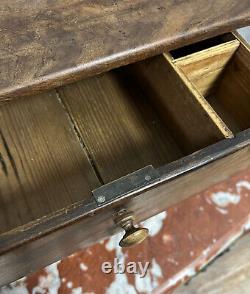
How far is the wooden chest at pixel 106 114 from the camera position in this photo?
0.73 metres

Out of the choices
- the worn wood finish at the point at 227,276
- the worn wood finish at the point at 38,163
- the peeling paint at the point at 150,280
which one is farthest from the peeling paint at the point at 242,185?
the worn wood finish at the point at 38,163

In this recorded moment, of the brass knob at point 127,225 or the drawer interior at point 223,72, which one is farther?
the drawer interior at point 223,72

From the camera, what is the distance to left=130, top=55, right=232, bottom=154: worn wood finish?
85 centimetres

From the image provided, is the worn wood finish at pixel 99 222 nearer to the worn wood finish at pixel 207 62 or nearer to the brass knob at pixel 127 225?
the brass knob at pixel 127 225

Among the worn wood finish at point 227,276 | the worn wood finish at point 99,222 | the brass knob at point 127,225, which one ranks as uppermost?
the worn wood finish at point 99,222

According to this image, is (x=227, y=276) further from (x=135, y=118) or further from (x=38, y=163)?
(x=38, y=163)

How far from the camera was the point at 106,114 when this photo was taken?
3.50 ft

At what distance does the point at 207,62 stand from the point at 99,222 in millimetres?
469

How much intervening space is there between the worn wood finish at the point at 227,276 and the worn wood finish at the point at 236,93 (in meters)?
0.39

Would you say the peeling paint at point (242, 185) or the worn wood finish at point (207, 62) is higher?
the worn wood finish at point (207, 62)

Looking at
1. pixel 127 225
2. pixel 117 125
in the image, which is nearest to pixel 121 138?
pixel 117 125

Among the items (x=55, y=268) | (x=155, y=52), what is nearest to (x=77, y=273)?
(x=55, y=268)

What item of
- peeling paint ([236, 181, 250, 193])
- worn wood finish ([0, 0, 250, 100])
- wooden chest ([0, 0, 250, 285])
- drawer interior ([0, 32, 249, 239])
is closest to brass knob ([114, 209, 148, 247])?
wooden chest ([0, 0, 250, 285])

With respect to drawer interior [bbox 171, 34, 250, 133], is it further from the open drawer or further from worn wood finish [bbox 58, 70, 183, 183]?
worn wood finish [bbox 58, 70, 183, 183]
